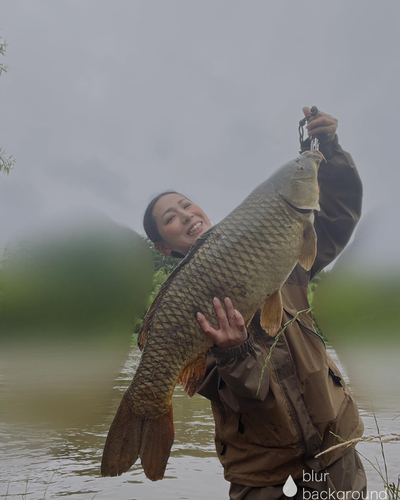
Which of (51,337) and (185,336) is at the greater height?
(51,337)

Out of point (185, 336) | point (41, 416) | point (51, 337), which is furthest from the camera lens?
point (41, 416)

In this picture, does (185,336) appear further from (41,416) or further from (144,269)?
(41,416)

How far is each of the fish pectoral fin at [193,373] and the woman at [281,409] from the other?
83 millimetres

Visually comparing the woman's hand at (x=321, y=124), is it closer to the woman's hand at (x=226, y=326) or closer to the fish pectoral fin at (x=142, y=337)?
the woman's hand at (x=226, y=326)

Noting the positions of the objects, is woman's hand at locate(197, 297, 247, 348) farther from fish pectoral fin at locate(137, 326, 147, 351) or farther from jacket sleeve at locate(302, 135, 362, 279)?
jacket sleeve at locate(302, 135, 362, 279)

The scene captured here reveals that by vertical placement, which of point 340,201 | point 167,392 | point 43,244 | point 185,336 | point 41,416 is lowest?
point 41,416

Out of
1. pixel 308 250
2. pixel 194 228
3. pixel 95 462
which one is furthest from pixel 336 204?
pixel 95 462

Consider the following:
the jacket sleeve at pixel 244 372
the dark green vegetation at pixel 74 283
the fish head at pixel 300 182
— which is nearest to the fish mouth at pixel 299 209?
the fish head at pixel 300 182

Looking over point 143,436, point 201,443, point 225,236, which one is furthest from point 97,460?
point 225,236

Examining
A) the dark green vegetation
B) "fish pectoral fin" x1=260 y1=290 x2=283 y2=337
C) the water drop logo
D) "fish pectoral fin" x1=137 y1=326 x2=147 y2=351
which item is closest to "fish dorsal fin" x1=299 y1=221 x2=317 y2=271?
"fish pectoral fin" x1=260 y1=290 x2=283 y2=337

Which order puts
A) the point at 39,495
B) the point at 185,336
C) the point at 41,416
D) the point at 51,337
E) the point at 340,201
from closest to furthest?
1. the point at 185,336
2. the point at 340,201
3. the point at 39,495
4. the point at 51,337
5. the point at 41,416

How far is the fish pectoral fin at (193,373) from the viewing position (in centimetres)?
169

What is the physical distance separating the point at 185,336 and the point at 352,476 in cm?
85

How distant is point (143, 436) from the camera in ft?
5.42
